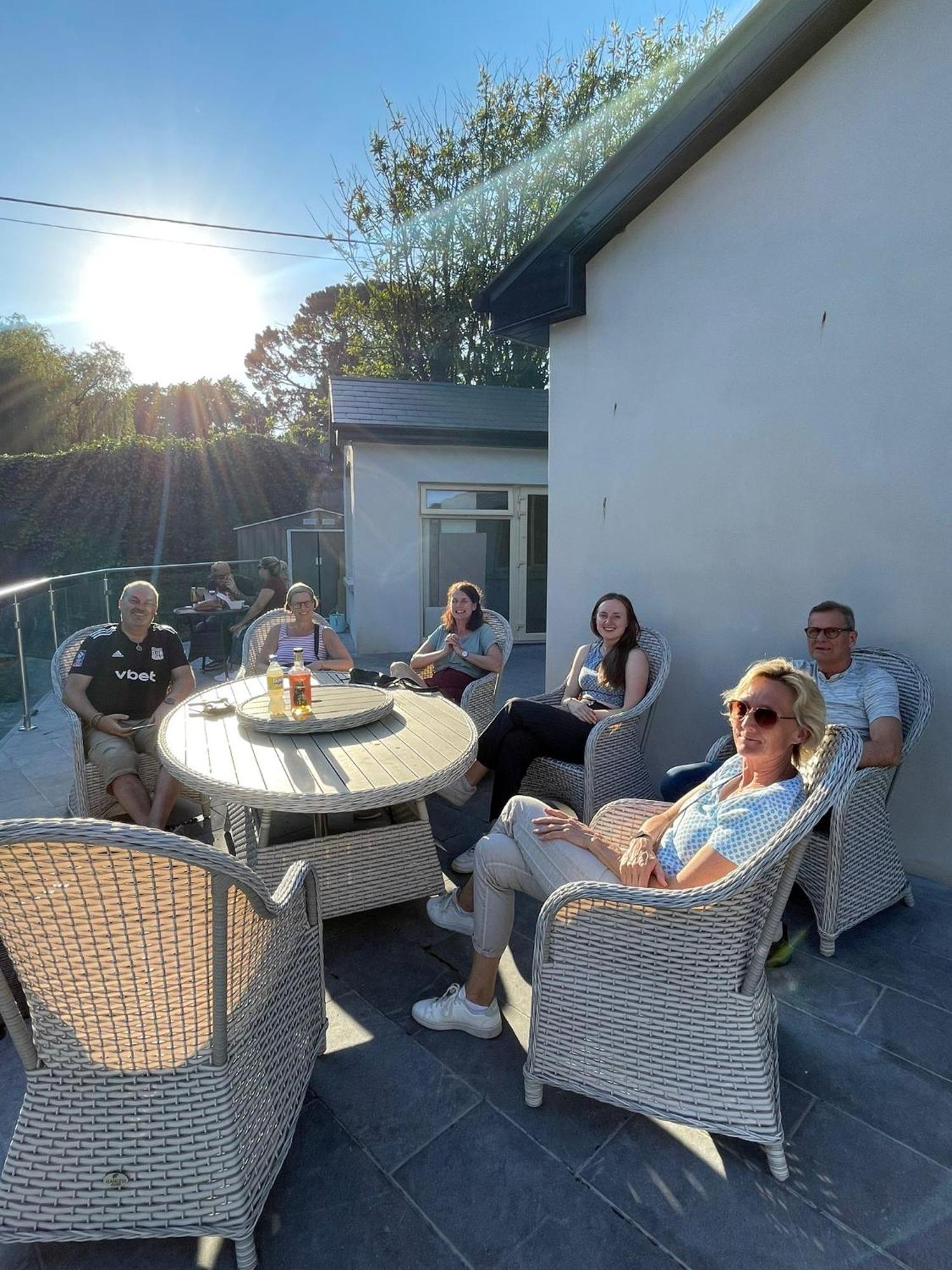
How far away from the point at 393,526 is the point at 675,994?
6411mm

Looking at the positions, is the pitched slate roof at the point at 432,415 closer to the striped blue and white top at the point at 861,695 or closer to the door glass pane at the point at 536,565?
the door glass pane at the point at 536,565

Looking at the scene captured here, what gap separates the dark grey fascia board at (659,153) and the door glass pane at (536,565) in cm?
359

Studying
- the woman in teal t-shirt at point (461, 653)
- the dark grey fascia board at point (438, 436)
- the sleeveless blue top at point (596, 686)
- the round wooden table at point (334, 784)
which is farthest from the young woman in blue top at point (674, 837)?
the dark grey fascia board at point (438, 436)

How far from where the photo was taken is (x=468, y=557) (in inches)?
303

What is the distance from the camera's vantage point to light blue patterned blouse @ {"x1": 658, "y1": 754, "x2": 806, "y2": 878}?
1.37 meters

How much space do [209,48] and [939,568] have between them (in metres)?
10.3

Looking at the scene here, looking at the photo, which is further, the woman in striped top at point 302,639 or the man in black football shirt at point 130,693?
the woman in striped top at point 302,639

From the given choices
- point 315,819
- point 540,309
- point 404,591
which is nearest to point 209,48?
point 404,591

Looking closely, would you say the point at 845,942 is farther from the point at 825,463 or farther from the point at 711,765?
the point at 825,463

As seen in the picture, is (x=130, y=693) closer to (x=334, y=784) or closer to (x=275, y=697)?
(x=275, y=697)

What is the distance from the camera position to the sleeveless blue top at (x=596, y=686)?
3.09 metres

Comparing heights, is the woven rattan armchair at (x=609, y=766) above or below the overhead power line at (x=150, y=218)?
below

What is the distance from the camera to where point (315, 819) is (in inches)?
96.2

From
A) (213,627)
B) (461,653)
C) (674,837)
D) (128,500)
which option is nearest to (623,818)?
(674,837)
